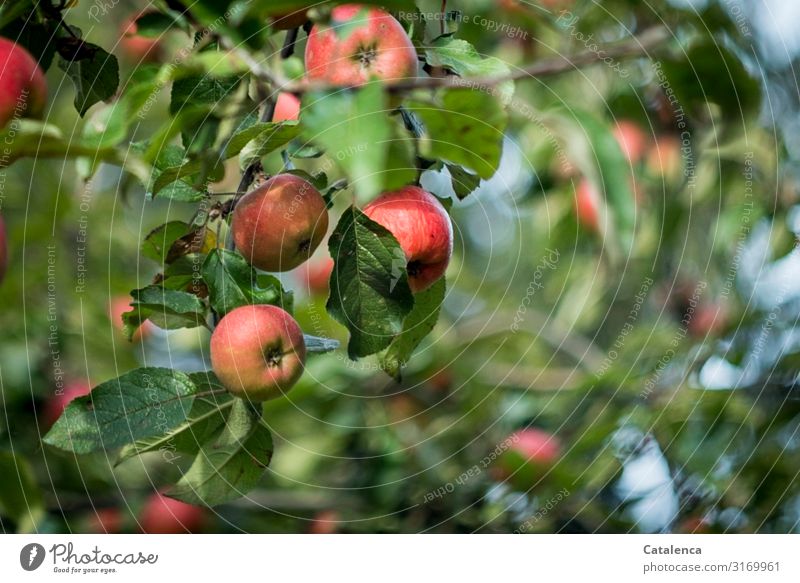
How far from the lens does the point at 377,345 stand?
0.74 meters

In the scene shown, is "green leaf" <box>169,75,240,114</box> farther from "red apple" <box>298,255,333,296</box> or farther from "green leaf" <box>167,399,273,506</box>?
"red apple" <box>298,255,333,296</box>

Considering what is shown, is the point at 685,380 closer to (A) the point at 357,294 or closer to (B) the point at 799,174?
(B) the point at 799,174

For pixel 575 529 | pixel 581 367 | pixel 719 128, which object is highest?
pixel 719 128

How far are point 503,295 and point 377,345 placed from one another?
93 cm

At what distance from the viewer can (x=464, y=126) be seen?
2.08ft

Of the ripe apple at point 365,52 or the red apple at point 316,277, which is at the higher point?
the ripe apple at point 365,52

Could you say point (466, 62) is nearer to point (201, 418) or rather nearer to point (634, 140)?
point (201, 418)

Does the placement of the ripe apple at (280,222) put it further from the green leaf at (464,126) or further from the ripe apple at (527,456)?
the ripe apple at (527,456)

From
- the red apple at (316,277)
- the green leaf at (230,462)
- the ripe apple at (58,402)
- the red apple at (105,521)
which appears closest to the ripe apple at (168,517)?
the red apple at (105,521)

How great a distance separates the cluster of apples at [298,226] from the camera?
68 centimetres

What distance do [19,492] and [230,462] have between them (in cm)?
30

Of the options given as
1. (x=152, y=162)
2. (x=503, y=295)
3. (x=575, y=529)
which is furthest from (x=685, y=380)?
(x=152, y=162)

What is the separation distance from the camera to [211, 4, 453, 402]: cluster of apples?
68cm
